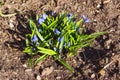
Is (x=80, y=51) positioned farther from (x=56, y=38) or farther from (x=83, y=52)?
(x=56, y=38)

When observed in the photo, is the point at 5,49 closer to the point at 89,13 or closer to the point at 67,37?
the point at 67,37

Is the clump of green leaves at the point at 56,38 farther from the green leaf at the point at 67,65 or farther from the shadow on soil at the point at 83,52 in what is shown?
the shadow on soil at the point at 83,52

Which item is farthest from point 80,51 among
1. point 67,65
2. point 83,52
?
point 67,65

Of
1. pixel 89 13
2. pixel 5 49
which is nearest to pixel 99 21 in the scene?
pixel 89 13

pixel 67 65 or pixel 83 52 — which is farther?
pixel 83 52

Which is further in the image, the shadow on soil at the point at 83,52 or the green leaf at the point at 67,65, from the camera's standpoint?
the shadow on soil at the point at 83,52

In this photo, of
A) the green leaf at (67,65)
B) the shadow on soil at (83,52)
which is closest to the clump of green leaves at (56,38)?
the green leaf at (67,65)
